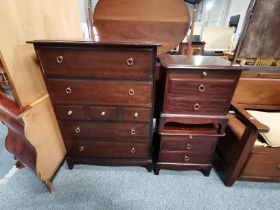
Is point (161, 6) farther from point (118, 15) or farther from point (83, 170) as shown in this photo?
point (83, 170)

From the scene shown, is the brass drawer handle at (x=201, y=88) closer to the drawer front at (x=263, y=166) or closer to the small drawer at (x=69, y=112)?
the drawer front at (x=263, y=166)

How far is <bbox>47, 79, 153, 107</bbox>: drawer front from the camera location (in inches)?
41.7

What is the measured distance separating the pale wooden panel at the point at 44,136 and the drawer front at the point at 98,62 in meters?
0.31

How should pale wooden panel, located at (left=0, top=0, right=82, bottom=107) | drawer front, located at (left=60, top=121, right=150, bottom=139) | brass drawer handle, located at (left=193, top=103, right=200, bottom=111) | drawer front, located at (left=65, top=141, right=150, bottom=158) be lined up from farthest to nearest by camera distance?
drawer front, located at (left=65, top=141, right=150, bottom=158)
drawer front, located at (left=60, top=121, right=150, bottom=139)
brass drawer handle, located at (left=193, top=103, right=200, bottom=111)
pale wooden panel, located at (left=0, top=0, right=82, bottom=107)

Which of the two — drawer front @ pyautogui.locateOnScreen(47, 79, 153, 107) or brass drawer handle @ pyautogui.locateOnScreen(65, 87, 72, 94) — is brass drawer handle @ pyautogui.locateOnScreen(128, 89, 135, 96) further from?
brass drawer handle @ pyautogui.locateOnScreen(65, 87, 72, 94)

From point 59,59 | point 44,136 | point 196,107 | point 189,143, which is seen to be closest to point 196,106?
point 196,107

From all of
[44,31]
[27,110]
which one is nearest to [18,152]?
[27,110]

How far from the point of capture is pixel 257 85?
1.43 meters

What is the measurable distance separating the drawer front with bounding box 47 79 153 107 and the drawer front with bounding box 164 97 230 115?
0.17 m

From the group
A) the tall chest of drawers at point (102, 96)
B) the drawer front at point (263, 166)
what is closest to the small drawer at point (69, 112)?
the tall chest of drawers at point (102, 96)

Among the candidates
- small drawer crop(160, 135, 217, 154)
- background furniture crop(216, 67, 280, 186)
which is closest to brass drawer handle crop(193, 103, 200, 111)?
small drawer crop(160, 135, 217, 154)

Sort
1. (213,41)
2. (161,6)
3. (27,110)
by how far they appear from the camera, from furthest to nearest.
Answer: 1. (213,41)
2. (161,6)
3. (27,110)

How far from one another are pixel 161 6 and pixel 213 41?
4742mm

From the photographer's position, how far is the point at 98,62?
3.27 feet
